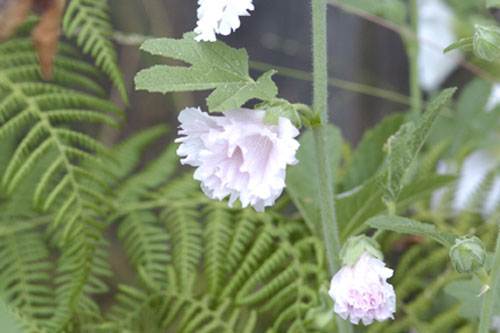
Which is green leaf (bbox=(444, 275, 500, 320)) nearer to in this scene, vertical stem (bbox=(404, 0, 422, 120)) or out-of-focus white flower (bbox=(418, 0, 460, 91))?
vertical stem (bbox=(404, 0, 422, 120))

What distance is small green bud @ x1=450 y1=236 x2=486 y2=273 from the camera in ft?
1.94

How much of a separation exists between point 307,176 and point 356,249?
436mm

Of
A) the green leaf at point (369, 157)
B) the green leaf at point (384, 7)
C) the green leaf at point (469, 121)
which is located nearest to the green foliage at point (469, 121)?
the green leaf at point (469, 121)

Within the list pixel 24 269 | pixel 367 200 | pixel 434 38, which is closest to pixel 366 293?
pixel 367 200

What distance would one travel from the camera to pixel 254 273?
3.13 feet

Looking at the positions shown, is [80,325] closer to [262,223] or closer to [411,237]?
[262,223]

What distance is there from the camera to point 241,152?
0.61m

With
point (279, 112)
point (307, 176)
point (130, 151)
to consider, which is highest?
point (130, 151)

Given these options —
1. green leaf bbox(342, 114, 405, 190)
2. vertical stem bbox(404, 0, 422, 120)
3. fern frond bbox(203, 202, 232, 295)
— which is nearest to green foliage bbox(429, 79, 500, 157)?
vertical stem bbox(404, 0, 422, 120)

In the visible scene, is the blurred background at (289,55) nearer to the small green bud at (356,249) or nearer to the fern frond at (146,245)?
the fern frond at (146,245)

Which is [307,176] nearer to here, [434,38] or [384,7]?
[384,7]

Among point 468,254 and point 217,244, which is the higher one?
point 217,244

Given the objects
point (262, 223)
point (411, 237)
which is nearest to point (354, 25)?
point (411, 237)

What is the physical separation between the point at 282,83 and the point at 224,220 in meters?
0.83
